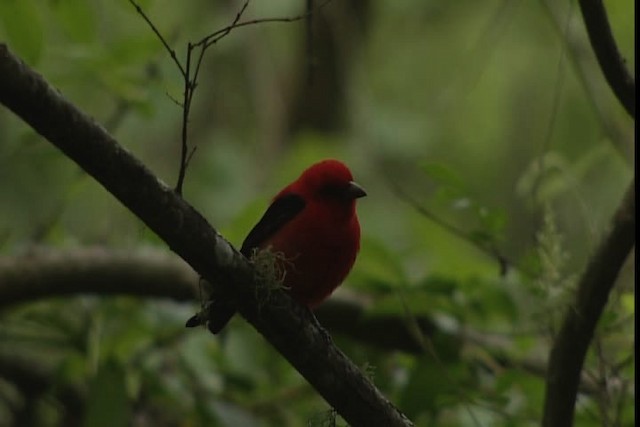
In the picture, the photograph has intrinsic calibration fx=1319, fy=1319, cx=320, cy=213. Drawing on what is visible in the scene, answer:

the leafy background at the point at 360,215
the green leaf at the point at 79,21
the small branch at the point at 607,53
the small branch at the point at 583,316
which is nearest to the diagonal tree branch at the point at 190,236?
the leafy background at the point at 360,215

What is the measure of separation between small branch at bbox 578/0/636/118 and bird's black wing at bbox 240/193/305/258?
120cm

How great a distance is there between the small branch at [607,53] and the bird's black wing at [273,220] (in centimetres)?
120

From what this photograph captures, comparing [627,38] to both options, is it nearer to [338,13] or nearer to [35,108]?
[338,13]

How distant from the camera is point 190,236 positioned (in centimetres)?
283

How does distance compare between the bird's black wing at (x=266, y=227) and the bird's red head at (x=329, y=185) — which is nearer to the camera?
the bird's black wing at (x=266, y=227)

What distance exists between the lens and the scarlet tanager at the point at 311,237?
13.1 feet

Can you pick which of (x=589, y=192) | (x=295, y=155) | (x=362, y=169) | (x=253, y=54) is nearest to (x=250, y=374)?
(x=295, y=155)

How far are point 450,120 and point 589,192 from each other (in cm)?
133

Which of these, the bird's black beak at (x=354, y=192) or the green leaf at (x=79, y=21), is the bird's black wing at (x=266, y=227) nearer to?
the bird's black beak at (x=354, y=192)

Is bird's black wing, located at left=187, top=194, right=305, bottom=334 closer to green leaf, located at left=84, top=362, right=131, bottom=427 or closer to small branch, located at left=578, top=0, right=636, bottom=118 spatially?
green leaf, located at left=84, top=362, right=131, bottom=427

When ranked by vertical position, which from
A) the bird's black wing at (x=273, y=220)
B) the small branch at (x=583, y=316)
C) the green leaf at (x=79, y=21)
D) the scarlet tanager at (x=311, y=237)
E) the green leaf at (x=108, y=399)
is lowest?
the small branch at (x=583, y=316)

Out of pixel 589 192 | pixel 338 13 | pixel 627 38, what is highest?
pixel 338 13

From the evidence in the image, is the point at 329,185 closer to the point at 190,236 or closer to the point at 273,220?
the point at 273,220

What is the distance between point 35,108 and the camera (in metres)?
2.64
